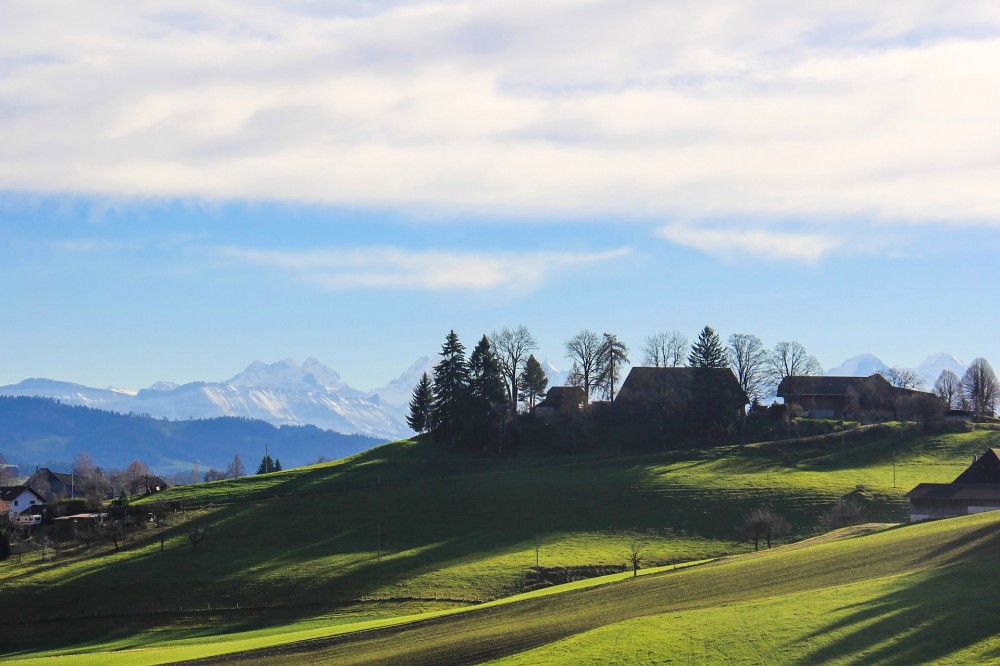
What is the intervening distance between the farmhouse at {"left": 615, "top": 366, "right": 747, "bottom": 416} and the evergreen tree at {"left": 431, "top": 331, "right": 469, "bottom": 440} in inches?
838

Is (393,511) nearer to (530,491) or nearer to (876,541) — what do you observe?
(530,491)

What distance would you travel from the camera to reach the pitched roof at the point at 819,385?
14925cm

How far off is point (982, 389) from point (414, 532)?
3894 inches

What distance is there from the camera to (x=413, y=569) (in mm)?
83500

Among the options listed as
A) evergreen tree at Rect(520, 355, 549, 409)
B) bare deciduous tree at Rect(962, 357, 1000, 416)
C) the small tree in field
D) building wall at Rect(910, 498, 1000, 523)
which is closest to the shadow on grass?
the small tree in field

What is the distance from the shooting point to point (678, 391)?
139 meters

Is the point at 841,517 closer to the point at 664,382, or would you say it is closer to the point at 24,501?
the point at 664,382

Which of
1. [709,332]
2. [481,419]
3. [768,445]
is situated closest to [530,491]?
[481,419]

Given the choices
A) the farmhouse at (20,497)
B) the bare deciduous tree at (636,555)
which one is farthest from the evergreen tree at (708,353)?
the farmhouse at (20,497)

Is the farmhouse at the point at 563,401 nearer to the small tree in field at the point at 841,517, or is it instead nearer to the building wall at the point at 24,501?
the small tree in field at the point at 841,517

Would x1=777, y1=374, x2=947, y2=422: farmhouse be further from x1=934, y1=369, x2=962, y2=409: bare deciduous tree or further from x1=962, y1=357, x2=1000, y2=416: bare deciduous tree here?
x1=934, y1=369, x2=962, y2=409: bare deciduous tree

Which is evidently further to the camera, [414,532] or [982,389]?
[982,389]

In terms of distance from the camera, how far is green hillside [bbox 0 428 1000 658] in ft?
249

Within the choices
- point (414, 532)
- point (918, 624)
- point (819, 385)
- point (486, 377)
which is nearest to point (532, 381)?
point (486, 377)
